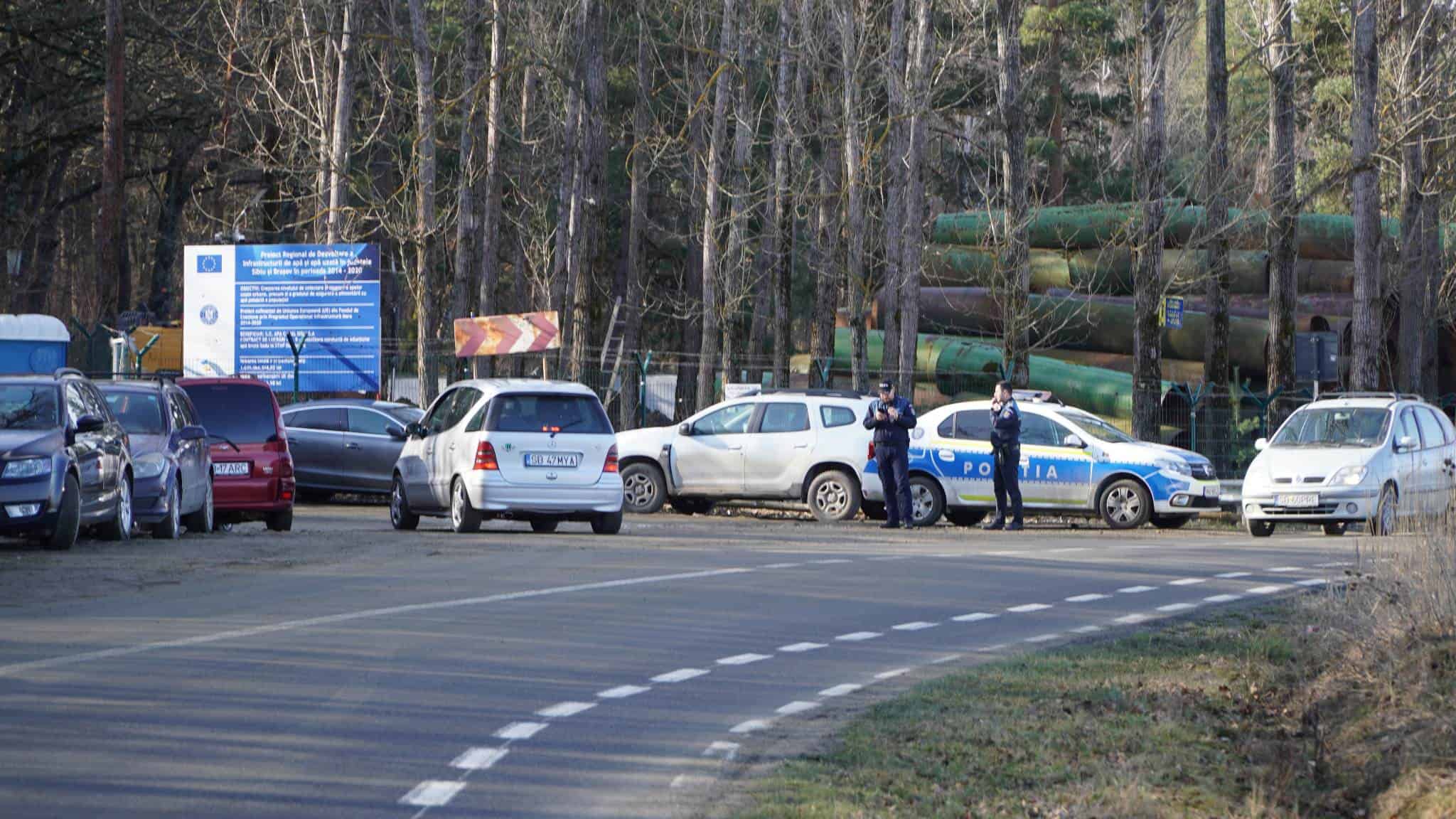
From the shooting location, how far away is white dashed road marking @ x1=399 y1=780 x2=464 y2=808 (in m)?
7.15

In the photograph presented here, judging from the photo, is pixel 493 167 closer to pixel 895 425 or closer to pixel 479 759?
pixel 895 425

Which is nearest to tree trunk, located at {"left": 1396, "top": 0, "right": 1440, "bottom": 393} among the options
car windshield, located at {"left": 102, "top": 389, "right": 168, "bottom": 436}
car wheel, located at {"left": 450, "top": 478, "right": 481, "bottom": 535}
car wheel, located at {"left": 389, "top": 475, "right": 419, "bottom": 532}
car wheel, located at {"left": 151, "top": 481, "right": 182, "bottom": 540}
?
car wheel, located at {"left": 450, "top": 478, "right": 481, "bottom": 535}

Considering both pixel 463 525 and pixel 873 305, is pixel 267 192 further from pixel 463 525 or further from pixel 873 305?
pixel 463 525

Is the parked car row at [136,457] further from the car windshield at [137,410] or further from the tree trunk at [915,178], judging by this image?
the tree trunk at [915,178]

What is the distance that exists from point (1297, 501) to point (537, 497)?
9.98 m

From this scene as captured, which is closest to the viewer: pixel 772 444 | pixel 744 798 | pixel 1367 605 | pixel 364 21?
pixel 744 798

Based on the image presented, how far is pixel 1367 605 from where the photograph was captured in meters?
11.4

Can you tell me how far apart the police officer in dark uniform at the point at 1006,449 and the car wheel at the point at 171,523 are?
34.6 ft

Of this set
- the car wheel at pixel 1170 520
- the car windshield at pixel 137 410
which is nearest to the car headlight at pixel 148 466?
the car windshield at pixel 137 410

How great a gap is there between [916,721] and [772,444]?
1641 centimetres

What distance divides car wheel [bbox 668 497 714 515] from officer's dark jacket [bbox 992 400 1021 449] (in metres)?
4.97

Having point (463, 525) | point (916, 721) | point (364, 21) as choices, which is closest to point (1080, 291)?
point (364, 21)

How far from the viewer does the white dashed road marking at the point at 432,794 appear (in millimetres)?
7148

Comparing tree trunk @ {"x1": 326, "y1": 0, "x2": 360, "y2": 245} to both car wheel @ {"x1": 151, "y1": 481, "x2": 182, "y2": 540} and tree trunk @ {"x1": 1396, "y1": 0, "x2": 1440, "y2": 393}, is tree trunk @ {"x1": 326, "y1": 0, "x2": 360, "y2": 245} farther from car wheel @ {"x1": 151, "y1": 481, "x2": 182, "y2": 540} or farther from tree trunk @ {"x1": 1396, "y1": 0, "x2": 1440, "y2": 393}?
tree trunk @ {"x1": 1396, "y1": 0, "x2": 1440, "y2": 393}
